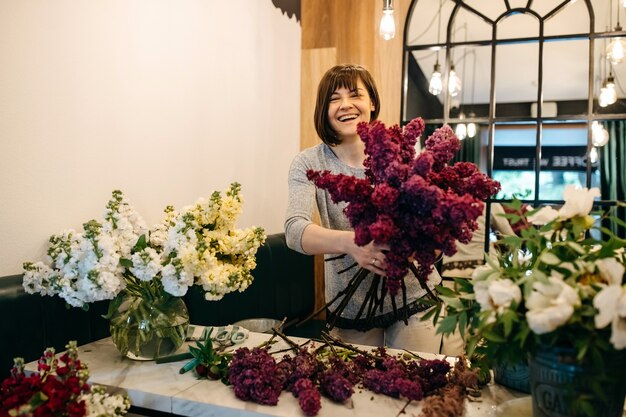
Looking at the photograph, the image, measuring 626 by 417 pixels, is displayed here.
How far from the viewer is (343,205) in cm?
157

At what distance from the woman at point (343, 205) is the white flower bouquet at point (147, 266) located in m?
0.24

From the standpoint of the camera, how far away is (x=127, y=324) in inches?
47.2

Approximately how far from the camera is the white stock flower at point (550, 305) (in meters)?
0.73

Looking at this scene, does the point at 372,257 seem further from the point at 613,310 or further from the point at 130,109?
the point at 130,109

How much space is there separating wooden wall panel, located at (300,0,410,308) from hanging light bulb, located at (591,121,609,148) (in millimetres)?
1126

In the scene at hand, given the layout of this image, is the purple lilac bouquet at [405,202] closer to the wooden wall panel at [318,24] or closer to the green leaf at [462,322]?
the green leaf at [462,322]

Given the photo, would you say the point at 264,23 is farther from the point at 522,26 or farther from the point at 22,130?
the point at 522,26

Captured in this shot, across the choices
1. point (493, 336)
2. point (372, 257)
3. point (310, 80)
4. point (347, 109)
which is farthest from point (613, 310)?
point (310, 80)

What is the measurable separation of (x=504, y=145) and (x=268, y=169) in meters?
5.47

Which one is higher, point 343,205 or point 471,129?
point 471,129

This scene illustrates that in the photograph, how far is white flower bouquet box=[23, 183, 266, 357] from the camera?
3.67ft

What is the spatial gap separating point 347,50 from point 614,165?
1944 millimetres

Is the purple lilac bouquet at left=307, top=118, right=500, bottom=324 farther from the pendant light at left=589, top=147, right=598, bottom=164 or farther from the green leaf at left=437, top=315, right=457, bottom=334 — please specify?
the pendant light at left=589, top=147, right=598, bottom=164

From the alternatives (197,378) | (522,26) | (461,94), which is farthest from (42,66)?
(461,94)
